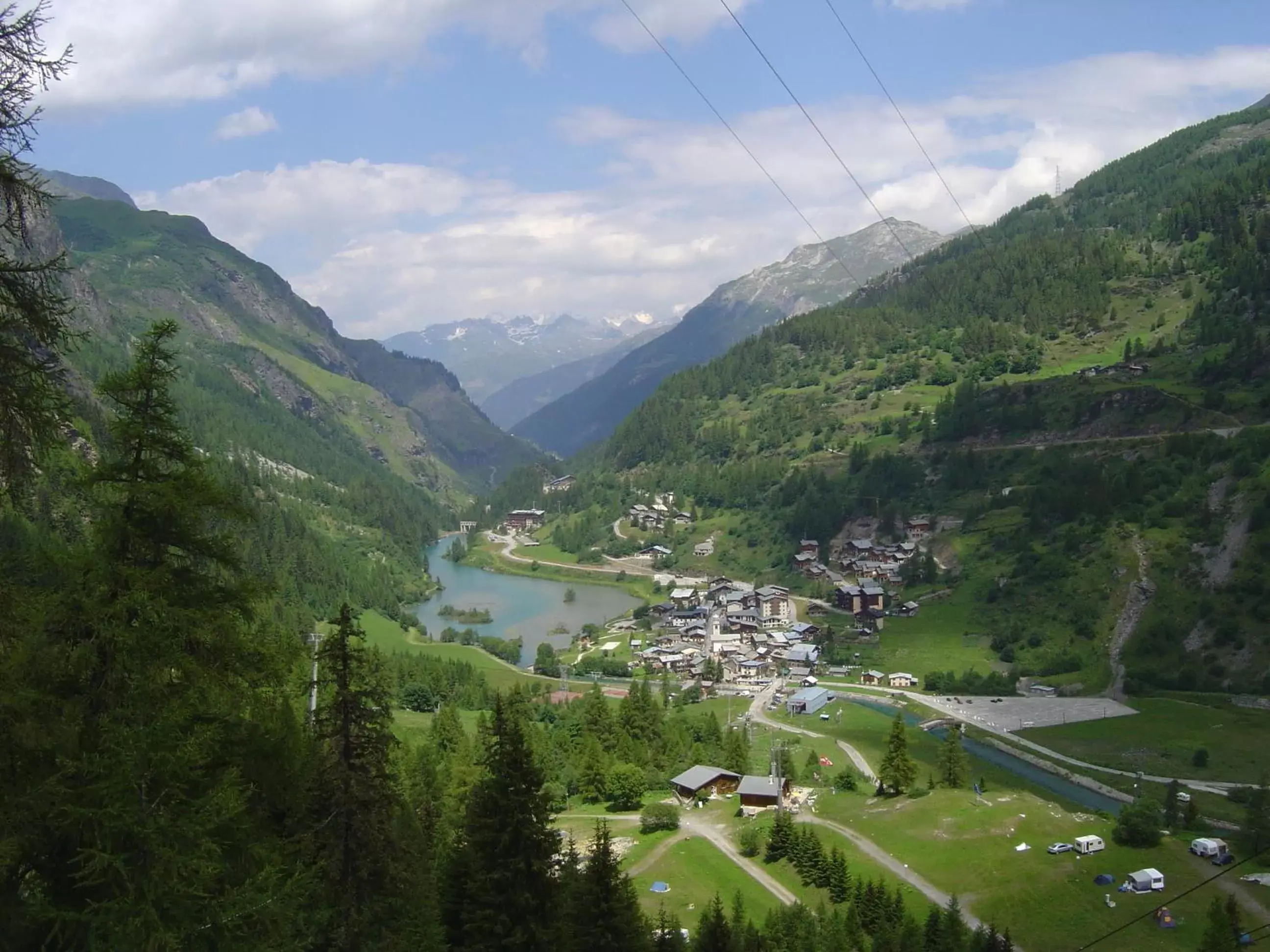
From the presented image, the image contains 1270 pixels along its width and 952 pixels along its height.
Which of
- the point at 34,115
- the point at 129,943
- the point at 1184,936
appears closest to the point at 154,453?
the point at 34,115

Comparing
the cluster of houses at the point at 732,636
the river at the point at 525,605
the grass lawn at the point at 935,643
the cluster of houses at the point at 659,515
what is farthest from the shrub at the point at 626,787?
the cluster of houses at the point at 659,515

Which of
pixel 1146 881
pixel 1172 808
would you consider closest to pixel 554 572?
pixel 1172 808

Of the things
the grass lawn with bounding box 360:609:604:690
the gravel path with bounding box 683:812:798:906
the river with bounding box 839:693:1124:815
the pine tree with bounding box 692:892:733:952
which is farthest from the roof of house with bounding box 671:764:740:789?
the grass lawn with bounding box 360:609:604:690

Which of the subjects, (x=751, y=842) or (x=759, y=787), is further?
(x=759, y=787)

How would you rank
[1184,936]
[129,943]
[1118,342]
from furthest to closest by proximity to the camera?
[1118,342]
[1184,936]
[129,943]

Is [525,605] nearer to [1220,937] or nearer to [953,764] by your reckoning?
[953,764]

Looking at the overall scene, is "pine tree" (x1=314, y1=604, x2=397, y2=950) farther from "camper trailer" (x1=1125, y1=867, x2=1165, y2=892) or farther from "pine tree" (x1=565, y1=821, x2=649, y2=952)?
"camper trailer" (x1=1125, y1=867, x2=1165, y2=892)

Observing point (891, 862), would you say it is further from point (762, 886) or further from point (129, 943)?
point (129, 943)
